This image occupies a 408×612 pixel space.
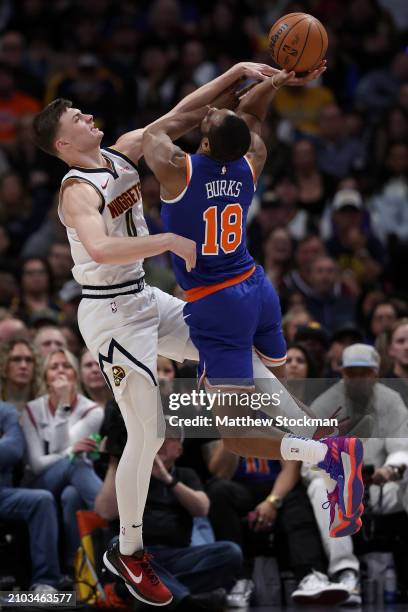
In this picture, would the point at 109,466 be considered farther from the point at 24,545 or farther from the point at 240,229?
the point at 240,229

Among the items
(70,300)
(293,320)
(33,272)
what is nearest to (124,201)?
(293,320)

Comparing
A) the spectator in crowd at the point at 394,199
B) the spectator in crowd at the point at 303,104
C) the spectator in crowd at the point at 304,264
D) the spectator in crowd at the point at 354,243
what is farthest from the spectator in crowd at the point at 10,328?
the spectator in crowd at the point at 303,104

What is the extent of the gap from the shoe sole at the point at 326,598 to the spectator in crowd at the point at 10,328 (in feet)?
10.4

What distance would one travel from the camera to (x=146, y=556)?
730cm

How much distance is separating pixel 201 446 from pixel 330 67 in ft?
24.1

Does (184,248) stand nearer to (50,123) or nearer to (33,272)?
(50,123)

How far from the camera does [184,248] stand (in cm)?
664

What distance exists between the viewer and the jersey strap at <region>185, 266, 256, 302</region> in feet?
23.1

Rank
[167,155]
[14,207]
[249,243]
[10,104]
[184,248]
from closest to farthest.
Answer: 1. [184,248]
2. [167,155]
3. [249,243]
4. [14,207]
5. [10,104]

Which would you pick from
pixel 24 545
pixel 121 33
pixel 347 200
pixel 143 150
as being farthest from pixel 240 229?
pixel 121 33

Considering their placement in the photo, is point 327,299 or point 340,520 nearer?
point 340,520

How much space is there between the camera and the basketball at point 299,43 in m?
7.14

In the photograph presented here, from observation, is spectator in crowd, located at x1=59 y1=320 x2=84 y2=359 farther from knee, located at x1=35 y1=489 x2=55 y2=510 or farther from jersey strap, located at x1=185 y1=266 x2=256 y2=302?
jersey strap, located at x1=185 y1=266 x2=256 y2=302

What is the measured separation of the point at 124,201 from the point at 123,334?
0.79 meters
